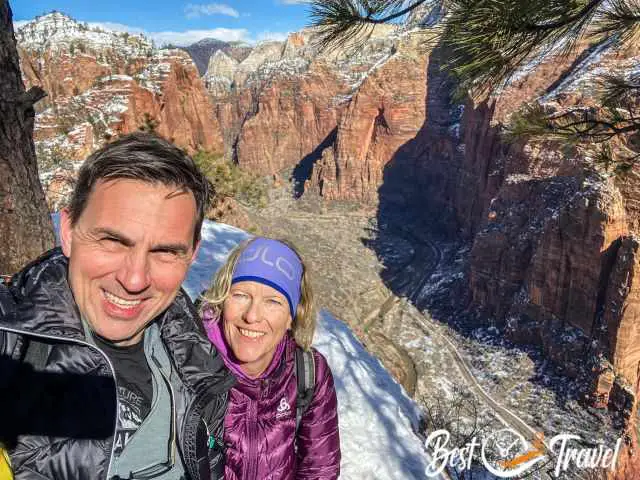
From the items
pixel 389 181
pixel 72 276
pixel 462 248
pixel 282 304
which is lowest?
pixel 462 248

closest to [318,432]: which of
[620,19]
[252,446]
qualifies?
[252,446]

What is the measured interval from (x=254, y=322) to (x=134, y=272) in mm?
A: 860

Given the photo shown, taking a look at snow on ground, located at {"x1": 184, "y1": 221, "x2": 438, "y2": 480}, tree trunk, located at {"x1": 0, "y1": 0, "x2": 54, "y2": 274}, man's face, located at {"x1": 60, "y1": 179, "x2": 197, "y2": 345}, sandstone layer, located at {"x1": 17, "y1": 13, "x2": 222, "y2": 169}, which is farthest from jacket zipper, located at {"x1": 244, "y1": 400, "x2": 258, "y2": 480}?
sandstone layer, located at {"x1": 17, "y1": 13, "x2": 222, "y2": 169}

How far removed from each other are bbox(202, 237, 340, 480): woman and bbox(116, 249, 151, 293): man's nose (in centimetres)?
79

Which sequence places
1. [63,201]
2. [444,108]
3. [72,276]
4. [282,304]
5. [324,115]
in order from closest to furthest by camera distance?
[72,276] → [282,304] → [63,201] → [444,108] → [324,115]

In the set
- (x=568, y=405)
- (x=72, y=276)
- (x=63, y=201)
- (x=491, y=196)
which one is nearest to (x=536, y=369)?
(x=568, y=405)

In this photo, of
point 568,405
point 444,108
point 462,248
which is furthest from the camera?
point 444,108

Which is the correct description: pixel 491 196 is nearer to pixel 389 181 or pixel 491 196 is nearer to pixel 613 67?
pixel 613 67

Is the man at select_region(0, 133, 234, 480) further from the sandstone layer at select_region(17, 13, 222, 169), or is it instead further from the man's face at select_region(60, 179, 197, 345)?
the sandstone layer at select_region(17, 13, 222, 169)

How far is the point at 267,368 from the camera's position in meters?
2.41

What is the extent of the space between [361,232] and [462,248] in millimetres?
14227

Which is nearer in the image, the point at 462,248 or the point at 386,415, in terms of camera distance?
the point at 386,415

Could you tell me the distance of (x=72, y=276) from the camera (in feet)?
5.00

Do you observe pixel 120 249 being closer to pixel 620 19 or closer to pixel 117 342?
pixel 117 342
